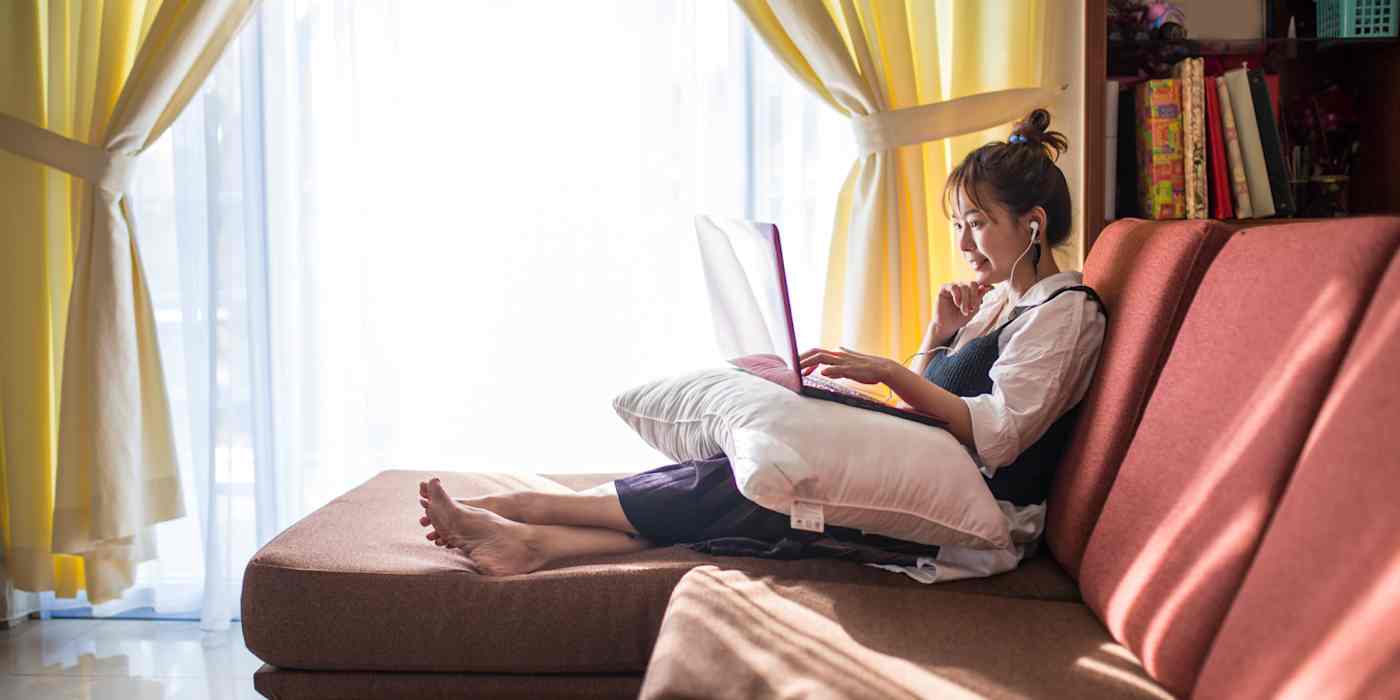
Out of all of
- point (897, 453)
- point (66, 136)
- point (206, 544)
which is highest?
point (66, 136)

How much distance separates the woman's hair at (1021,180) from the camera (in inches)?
79.1

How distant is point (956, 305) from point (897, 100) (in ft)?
2.24

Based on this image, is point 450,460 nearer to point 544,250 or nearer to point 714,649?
point 544,250

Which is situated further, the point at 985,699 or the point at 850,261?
the point at 850,261

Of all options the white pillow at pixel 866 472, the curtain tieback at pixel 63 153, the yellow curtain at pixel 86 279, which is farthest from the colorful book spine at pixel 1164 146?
the curtain tieback at pixel 63 153

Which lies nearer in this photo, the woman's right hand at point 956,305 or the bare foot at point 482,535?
the bare foot at point 482,535

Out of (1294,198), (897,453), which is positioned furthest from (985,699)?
(1294,198)

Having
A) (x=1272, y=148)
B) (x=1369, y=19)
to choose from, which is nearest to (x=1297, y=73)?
(x=1369, y=19)

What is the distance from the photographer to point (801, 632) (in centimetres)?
140

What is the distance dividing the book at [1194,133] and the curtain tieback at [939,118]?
0.40 meters

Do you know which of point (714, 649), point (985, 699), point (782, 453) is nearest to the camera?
point (985, 699)

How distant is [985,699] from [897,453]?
53 cm

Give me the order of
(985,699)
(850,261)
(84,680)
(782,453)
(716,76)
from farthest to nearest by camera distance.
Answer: (716,76), (850,261), (84,680), (782,453), (985,699)

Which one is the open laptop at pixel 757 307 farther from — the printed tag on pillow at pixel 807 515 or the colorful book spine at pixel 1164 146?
the colorful book spine at pixel 1164 146
